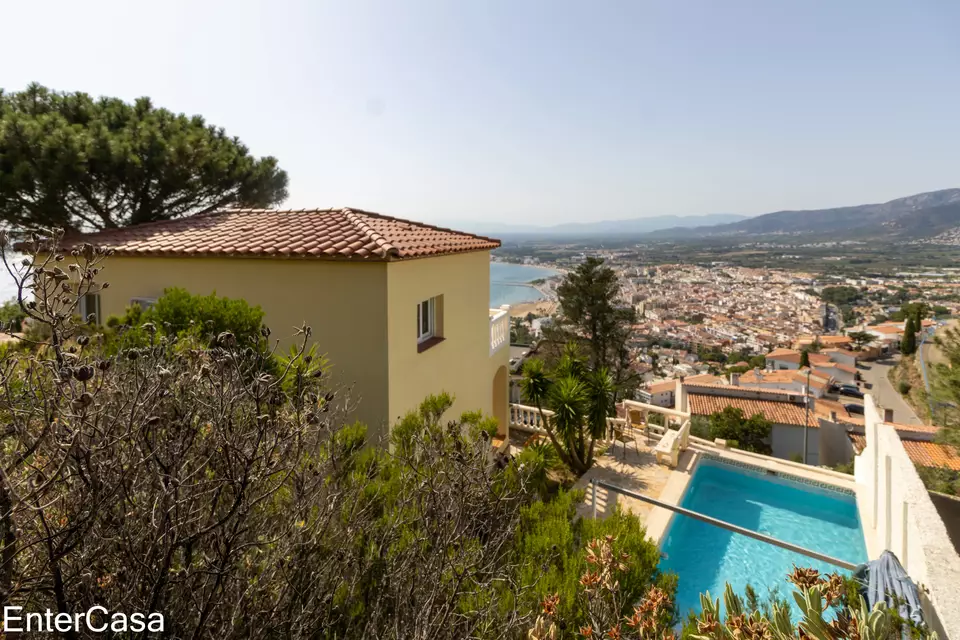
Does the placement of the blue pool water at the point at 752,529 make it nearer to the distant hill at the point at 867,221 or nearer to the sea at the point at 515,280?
the sea at the point at 515,280

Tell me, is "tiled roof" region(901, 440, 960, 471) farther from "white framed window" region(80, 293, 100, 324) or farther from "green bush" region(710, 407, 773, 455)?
"white framed window" region(80, 293, 100, 324)

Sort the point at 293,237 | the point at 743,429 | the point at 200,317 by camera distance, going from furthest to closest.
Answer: the point at 743,429 < the point at 293,237 < the point at 200,317

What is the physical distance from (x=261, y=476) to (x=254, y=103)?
17380 millimetres

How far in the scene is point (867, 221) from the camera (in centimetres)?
11688

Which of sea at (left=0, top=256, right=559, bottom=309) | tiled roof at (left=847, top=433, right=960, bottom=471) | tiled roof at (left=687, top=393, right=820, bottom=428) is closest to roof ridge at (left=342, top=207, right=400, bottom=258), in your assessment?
tiled roof at (left=847, top=433, right=960, bottom=471)

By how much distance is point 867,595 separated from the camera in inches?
254

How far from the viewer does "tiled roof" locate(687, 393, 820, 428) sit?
3174 centimetres

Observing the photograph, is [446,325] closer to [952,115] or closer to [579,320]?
[579,320]

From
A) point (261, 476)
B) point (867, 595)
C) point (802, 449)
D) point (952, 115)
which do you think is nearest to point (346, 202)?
point (261, 476)

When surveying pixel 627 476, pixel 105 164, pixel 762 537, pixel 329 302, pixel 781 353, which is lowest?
pixel 781 353

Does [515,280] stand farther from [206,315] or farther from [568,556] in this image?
[568,556]

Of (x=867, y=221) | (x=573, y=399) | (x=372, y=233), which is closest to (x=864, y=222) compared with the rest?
(x=867, y=221)

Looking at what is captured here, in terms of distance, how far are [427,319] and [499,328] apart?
4.55 m

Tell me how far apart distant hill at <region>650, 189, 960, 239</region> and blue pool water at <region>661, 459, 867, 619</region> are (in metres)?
103
